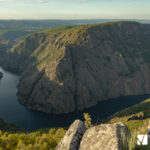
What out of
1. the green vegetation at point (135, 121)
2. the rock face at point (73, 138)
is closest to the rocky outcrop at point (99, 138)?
the rock face at point (73, 138)

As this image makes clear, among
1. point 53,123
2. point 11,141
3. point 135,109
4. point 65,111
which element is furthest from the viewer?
point 65,111

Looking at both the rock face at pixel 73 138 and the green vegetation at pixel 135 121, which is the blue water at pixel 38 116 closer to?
the green vegetation at pixel 135 121

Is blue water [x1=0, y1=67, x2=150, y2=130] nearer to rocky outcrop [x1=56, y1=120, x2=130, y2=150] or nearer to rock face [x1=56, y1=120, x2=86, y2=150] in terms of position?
rock face [x1=56, y1=120, x2=86, y2=150]

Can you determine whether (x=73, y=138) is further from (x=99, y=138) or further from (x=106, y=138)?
(x=106, y=138)

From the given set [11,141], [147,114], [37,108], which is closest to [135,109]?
[147,114]

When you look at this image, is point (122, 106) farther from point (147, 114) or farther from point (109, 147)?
point (109, 147)

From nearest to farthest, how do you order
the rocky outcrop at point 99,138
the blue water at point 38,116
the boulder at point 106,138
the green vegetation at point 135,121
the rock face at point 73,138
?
1. the green vegetation at point 135,121
2. the boulder at point 106,138
3. the rocky outcrop at point 99,138
4. the rock face at point 73,138
5. the blue water at point 38,116

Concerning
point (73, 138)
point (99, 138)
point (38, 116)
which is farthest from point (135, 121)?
point (38, 116)
